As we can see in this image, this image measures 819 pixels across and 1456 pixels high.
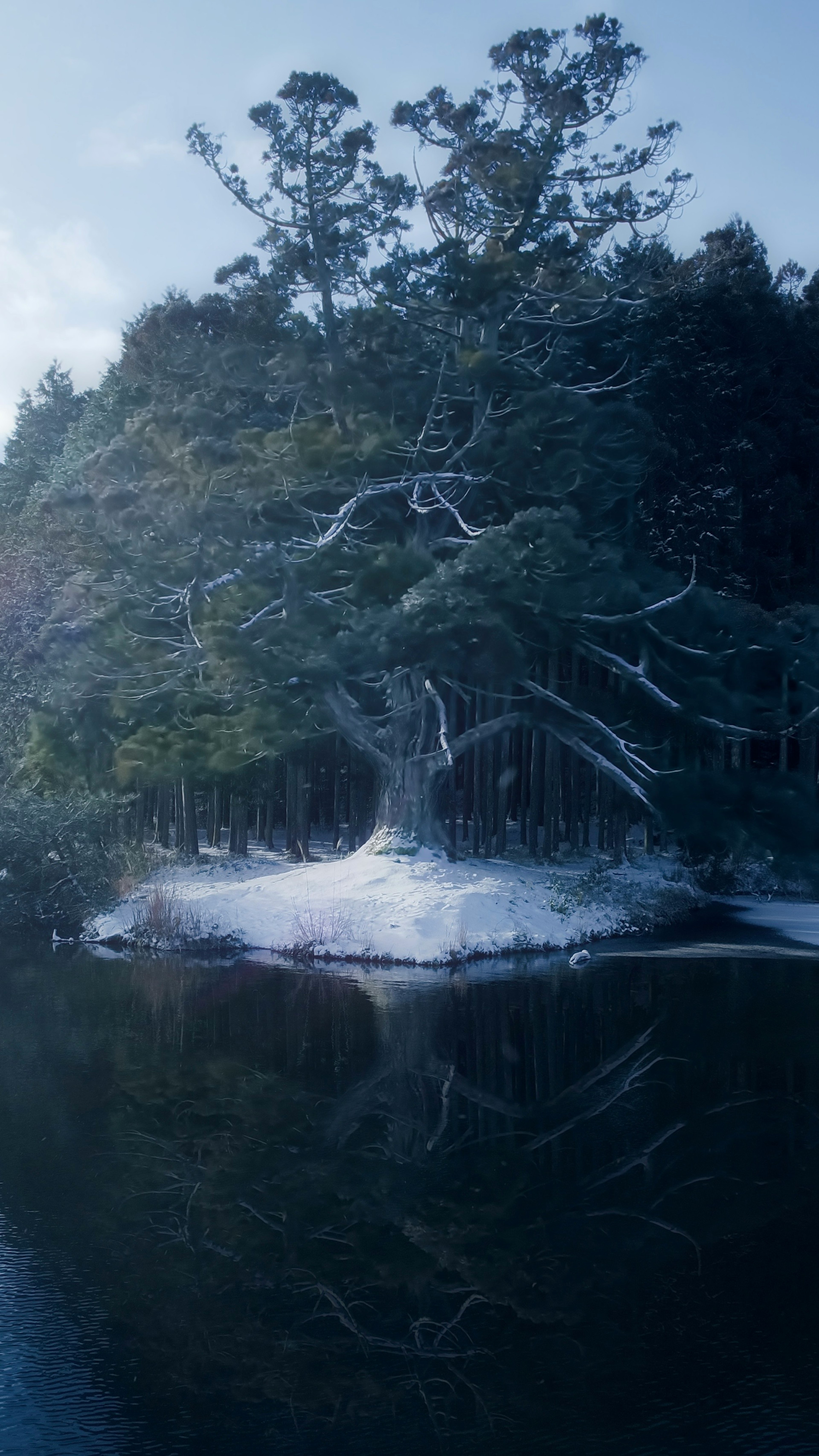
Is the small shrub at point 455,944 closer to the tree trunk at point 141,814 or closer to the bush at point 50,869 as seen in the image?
the bush at point 50,869

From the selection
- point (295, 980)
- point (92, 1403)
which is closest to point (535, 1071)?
point (295, 980)

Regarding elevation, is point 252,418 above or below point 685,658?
above

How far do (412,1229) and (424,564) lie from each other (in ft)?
38.1

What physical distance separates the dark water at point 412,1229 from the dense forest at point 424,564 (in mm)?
5837

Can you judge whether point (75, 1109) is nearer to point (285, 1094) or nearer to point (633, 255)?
point (285, 1094)

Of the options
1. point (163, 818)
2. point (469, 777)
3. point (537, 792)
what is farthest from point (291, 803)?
point (537, 792)

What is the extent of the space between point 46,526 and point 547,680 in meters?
12.7

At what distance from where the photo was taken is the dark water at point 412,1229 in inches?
197

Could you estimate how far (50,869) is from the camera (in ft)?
61.0

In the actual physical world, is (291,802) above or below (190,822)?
above

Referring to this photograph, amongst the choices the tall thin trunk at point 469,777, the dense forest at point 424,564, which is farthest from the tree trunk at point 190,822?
the tall thin trunk at point 469,777

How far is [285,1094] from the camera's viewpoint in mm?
9688

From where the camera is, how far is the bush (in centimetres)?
1836

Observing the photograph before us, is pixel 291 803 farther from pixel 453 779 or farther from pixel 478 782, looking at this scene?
pixel 478 782
